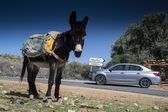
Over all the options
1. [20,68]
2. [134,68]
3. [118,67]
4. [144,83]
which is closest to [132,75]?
[134,68]

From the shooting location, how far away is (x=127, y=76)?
3058 centimetres

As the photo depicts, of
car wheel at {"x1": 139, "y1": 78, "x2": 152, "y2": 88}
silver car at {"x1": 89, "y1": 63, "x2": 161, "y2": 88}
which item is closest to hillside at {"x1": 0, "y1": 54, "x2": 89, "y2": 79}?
silver car at {"x1": 89, "y1": 63, "x2": 161, "y2": 88}

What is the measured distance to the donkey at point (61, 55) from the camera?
37.3ft

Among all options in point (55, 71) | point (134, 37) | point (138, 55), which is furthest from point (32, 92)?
point (134, 37)

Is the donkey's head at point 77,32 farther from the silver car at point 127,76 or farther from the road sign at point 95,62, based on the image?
the road sign at point 95,62

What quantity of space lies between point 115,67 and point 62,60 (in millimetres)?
19225

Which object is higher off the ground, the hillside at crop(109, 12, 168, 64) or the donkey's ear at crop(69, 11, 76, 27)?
the hillside at crop(109, 12, 168, 64)

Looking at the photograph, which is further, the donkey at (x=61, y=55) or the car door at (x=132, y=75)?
the car door at (x=132, y=75)

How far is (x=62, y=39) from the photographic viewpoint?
12227 millimetres

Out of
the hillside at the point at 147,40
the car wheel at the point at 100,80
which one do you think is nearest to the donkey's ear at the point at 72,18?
the car wheel at the point at 100,80

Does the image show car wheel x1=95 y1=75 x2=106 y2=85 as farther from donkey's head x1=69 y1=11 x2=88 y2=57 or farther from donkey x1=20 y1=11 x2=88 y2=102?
donkey's head x1=69 y1=11 x2=88 y2=57

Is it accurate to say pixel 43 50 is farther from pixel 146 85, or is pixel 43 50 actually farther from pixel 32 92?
pixel 146 85

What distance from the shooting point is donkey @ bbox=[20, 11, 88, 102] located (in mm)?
11375

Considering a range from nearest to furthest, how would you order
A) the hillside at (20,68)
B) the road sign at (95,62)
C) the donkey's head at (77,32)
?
the donkey's head at (77,32), the hillside at (20,68), the road sign at (95,62)
